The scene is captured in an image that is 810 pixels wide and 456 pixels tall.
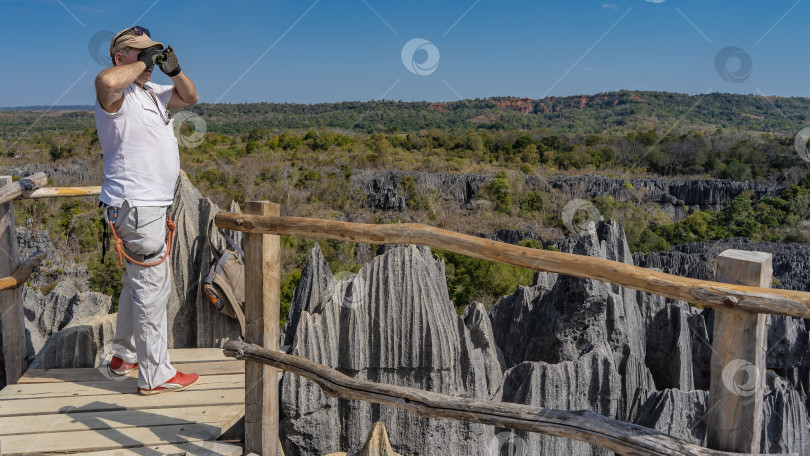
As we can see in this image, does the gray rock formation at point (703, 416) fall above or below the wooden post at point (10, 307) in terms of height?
below

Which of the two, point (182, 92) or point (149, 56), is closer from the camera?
point (149, 56)

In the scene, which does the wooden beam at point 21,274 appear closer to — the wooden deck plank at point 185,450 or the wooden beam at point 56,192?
the wooden beam at point 56,192

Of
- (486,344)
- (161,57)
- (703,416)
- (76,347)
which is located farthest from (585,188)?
(161,57)

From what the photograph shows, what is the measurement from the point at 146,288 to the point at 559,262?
5.01 ft

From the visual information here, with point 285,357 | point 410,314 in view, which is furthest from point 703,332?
point 285,357

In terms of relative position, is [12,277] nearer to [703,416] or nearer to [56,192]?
[56,192]

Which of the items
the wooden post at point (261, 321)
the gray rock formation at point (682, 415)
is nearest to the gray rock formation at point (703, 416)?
the gray rock formation at point (682, 415)

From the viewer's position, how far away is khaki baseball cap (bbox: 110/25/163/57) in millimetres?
2213

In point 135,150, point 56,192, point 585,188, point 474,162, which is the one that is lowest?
point 56,192

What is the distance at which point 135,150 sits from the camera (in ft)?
7.47

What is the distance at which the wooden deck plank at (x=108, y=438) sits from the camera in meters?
2.23

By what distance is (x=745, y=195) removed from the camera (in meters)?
25.1

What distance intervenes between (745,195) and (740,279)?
26529mm

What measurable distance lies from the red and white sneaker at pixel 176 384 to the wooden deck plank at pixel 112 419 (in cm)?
12
